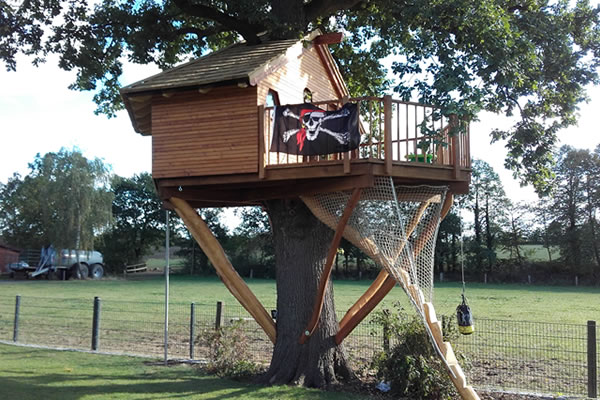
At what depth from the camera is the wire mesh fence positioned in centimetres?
1041

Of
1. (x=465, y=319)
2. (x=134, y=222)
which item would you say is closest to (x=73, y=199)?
(x=134, y=222)

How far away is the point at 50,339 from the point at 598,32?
1517 centimetres

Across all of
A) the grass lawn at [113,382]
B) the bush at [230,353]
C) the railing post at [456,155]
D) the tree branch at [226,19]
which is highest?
the tree branch at [226,19]

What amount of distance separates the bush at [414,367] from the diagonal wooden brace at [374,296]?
23.6 inches

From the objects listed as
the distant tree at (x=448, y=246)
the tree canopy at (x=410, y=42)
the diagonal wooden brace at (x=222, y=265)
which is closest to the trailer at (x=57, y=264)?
the distant tree at (x=448, y=246)

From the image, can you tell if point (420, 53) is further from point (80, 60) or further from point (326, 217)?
point (80, 60)

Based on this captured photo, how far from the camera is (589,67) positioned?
11.3 metres

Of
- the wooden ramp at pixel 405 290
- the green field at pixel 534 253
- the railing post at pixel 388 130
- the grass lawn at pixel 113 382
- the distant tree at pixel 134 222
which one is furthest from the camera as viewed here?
the distant tree at pixel 134 222

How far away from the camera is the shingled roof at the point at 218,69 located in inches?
393

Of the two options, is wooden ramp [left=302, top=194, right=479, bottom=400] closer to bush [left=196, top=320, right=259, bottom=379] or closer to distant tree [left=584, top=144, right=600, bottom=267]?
bush [left=196, top=320, right=259, bottom=379]

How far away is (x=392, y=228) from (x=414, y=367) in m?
2.30

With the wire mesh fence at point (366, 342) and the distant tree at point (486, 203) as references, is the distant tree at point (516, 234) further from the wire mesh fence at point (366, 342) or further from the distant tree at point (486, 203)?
the wire mesh fence at point (366, 342)

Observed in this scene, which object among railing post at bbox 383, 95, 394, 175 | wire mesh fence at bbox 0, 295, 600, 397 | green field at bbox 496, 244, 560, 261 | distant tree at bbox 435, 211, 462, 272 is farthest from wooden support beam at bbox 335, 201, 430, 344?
green field at bbox 496, 244, 560, 261

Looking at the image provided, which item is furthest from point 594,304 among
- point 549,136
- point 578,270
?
point 578,270
